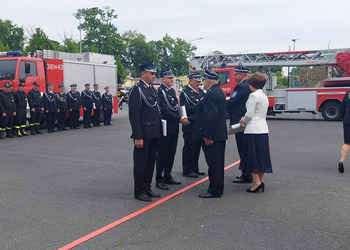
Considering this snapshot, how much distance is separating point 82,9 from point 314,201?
65.6 m

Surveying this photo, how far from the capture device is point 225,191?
6441 mm

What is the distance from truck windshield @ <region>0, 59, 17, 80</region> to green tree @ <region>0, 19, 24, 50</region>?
227 ft

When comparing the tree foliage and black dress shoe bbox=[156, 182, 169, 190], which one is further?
the tree foliage

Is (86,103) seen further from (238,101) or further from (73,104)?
(238,101)

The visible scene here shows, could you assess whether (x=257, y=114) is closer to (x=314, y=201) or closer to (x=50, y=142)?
(x=314, y=201)

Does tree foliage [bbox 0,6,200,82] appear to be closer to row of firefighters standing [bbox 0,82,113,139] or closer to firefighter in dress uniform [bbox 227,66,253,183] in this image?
row of firefighters standing [bbox 0,82,113,139]

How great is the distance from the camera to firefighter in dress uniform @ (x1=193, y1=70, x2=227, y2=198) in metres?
5.95

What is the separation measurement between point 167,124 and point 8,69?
10.2 m

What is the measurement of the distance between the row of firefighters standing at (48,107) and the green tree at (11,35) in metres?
68.4

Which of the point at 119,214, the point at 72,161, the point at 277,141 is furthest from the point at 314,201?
the point at 277,141

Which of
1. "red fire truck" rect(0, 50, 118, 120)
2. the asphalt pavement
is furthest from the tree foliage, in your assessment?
the asphalt pavement

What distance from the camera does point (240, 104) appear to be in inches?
277

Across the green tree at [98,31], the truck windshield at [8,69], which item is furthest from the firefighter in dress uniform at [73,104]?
the green tree at [98,31]

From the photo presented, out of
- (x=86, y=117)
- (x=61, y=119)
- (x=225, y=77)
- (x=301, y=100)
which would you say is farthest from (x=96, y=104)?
(x=301, y=100)
